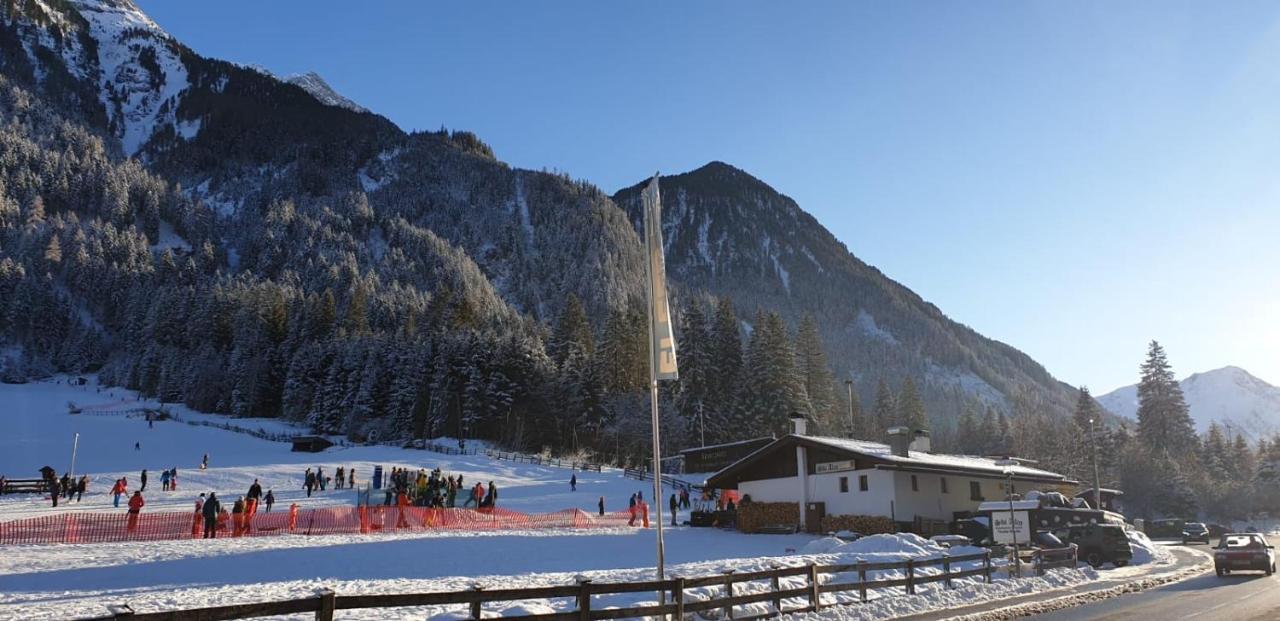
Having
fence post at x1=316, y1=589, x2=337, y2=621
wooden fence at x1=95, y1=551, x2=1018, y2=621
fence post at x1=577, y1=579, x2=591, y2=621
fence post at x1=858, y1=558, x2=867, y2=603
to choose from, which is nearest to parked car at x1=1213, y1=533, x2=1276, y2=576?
wooden fence at x1=95, y1=551, x2=1018, y2=621

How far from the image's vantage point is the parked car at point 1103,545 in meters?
29.3

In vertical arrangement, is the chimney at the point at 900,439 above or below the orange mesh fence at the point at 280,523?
above

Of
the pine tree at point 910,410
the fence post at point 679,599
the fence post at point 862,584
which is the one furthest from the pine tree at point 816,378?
the fence post at point 679,599

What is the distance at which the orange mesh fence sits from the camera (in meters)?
26.8

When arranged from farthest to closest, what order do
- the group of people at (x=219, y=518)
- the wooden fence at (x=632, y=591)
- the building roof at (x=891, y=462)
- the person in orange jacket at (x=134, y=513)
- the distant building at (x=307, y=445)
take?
the distant building at (x=307, y=445), the building roof at (x=891, y=462), the group of people at (x=219, y=518), the person in orange jacket at (x=134, y=513), the wooden fence at (x=632, y=591)

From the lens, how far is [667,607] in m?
13.8

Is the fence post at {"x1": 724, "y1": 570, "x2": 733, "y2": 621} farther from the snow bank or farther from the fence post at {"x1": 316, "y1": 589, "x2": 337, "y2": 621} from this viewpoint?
the snow bank

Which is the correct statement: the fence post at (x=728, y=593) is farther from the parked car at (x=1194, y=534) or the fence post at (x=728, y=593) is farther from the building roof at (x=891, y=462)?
the parked car at (x=1194, y=534)

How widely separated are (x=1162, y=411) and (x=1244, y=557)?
77376mm

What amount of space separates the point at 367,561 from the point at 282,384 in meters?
91.3

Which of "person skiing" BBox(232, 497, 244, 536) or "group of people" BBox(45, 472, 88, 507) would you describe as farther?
"group of people" BBox(45, 472, 88, 507)

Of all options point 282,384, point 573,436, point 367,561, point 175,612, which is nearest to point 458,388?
point 573,436

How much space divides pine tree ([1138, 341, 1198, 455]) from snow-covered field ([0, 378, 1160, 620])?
218 feet

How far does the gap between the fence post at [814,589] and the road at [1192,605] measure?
14.7ft
